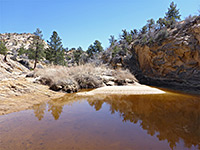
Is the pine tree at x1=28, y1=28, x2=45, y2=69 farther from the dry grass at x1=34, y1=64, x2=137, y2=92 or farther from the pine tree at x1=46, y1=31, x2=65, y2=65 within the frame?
the dry grass at x1=34, y1=64, x2=137, y2=92

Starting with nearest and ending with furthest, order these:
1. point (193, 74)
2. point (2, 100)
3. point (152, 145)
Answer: point (152, 145), point (2, 100), point (193, 74)

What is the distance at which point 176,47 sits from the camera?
39.0 feet

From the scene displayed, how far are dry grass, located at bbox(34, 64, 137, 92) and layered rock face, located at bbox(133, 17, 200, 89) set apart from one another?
3.67 m

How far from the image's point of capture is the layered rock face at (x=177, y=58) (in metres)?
10.6

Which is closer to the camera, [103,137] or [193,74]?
[103,137]

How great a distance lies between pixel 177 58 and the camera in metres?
11.9

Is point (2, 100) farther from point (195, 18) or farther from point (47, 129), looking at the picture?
point (195, 18)

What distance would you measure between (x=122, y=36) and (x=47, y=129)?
27.9m

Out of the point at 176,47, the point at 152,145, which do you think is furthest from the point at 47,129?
the point at 176,47

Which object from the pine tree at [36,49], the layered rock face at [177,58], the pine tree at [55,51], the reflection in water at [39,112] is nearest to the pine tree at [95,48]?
the pine tree at [55,51]

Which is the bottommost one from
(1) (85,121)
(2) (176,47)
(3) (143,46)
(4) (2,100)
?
(1) (85,121)

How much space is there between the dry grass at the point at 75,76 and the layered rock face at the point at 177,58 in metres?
3.67

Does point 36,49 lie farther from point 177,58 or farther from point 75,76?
point 177,58

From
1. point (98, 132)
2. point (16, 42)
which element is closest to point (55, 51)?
point (98, 132)
